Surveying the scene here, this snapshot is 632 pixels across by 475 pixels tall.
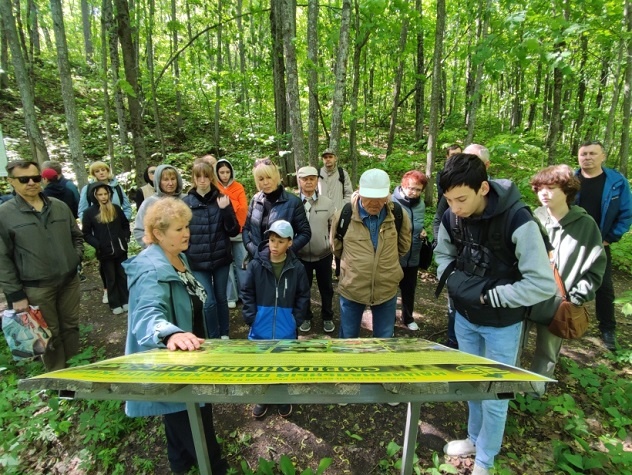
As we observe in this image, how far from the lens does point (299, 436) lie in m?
2.95

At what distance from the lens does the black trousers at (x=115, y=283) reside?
5.19 metres

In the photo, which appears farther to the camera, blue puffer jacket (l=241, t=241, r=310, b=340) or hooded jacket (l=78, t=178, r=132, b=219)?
hooded jacket (l=78, t=178, r=132, b=219)

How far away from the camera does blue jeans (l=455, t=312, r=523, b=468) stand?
226 cm

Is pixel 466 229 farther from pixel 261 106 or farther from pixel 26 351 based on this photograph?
pixel 261 106

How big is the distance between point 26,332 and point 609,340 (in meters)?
6.66

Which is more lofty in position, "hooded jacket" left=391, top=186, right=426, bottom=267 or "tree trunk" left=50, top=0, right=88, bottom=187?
"tree trunk" left=50, top=0, right=88, bottom=187

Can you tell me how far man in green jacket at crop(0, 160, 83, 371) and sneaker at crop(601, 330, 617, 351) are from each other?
6558 mm

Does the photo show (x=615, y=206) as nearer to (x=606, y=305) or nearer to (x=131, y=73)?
(x=606, y=305)

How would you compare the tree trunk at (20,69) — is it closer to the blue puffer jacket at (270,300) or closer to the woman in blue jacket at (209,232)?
the woman in blue jacket at (209,232)

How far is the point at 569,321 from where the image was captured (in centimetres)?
260

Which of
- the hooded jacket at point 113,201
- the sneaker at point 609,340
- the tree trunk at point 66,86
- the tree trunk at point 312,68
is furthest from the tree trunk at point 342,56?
the tree trunk at point 66,86

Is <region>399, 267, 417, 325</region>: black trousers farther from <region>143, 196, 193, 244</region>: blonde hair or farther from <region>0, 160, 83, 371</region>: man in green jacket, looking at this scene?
<region>0, 160, 83, 371</region>: man in green jacket

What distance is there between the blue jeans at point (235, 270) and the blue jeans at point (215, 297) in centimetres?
72

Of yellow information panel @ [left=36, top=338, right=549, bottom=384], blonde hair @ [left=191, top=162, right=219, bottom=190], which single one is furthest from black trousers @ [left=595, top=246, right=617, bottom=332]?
blonde hair @ [left=191, top=162, right=219, bottom=190]
